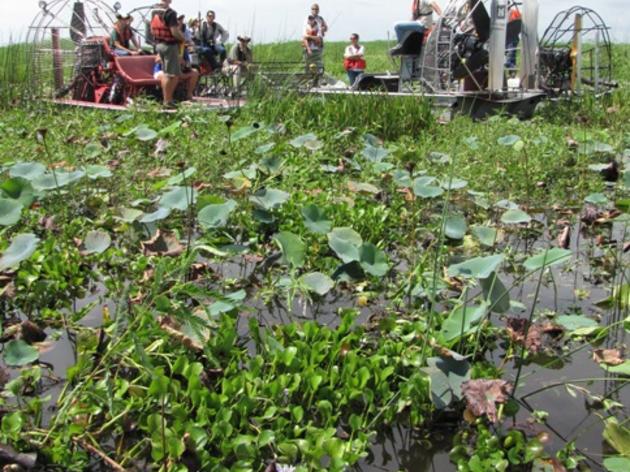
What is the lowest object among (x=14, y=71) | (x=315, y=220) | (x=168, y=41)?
(x=315, y=220)

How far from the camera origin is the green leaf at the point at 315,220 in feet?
8.64

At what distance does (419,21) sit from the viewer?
9047 mm

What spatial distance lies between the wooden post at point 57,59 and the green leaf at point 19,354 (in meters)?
8.06

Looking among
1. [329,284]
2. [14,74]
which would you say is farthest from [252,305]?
[14,74]

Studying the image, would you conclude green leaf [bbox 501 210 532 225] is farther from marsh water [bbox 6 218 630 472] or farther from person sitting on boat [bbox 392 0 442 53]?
person sitting on boat [bbox 392 0 442 53]

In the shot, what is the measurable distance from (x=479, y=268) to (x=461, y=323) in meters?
0.15

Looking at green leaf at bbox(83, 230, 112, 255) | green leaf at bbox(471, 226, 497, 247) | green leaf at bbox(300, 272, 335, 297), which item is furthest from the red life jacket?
green leaf at bbox(300, 272, 335, 297)

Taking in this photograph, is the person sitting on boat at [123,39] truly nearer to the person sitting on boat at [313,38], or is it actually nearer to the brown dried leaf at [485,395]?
the person sitting on boat at [313,38]

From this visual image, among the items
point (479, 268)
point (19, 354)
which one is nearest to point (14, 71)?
point (19, 354)

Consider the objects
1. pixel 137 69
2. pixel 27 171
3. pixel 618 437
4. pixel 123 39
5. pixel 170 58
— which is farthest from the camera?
pixel 123 39

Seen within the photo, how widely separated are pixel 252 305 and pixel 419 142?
11.6 feet

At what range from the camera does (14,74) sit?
8.77 meters

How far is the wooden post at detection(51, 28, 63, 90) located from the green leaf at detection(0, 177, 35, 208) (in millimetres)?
7061

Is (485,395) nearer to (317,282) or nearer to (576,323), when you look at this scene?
(576,323)
